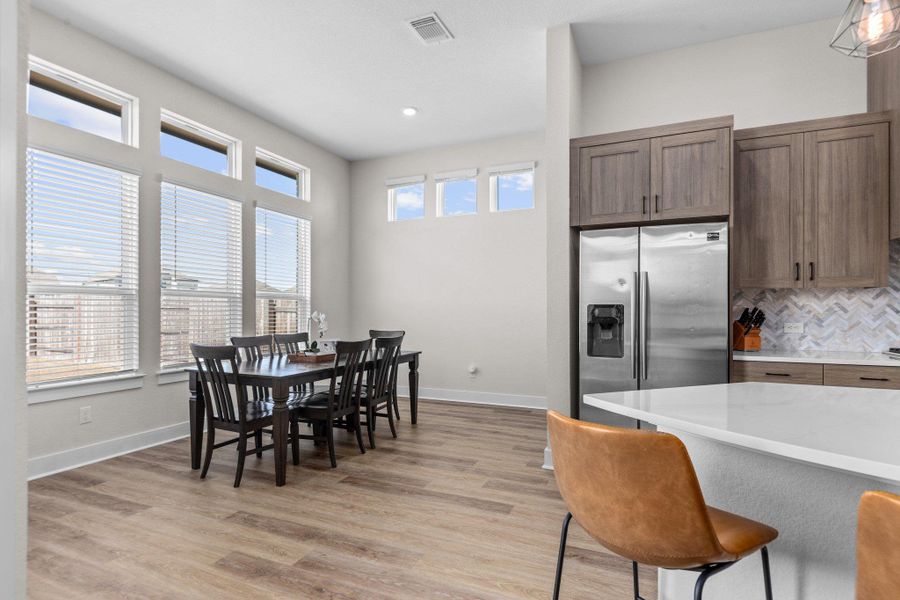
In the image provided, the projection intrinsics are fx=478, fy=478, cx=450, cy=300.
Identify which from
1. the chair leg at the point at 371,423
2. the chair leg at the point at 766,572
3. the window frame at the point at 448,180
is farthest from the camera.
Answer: the window frame at the point at 448,180

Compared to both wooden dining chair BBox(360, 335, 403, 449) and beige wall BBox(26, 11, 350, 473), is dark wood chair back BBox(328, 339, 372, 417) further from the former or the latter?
beige wall BBox(26, 11, 350, 473)

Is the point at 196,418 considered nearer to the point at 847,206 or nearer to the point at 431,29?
the point at 431,29

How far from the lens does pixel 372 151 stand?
6.32 meters

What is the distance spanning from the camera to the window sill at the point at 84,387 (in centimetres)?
331

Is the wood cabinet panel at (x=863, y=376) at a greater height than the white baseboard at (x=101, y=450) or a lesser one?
greater

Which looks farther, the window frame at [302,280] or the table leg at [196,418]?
the window frame at [302,280]

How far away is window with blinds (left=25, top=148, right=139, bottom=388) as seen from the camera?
3.31 metres

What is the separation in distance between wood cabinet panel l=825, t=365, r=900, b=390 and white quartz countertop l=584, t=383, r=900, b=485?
57.7 inches

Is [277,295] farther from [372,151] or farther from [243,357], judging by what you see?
[372,151]

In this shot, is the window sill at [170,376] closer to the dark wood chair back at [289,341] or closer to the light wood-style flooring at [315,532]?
the light wood-style flooring at [315,532]

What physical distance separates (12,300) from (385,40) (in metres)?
3.47

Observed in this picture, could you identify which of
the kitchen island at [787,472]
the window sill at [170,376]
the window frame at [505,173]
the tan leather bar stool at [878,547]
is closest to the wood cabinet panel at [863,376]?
the kitchen island at [787,472]

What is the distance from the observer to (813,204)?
332 cm

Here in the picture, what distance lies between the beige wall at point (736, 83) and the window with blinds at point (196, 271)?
357cm
